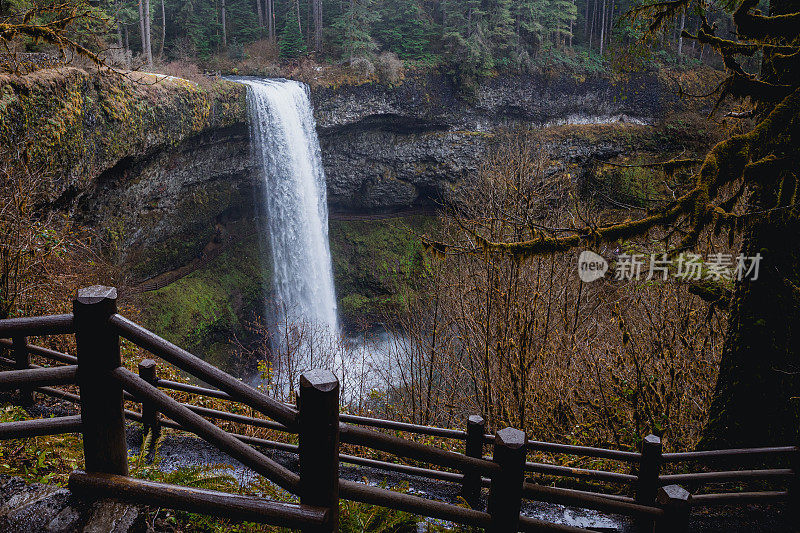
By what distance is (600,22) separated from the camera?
35000mm

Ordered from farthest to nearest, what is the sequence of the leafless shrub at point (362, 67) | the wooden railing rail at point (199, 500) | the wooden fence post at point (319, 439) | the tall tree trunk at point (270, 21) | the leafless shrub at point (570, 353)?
the tall tree trunk at point (270, 21), the leafless shrub at point (362, 67), the leafless shrub at point (570, 353), the wooden railing rail at point (199, 500), the wooden fence post at point (319, 439)

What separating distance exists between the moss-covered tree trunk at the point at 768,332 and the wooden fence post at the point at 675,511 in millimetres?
2115

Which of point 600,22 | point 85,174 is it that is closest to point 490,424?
point 85,174

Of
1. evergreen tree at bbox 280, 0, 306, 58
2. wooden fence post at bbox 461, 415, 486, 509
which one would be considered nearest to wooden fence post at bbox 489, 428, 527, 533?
wooden fence post at bbox 461, 415, 486, 509

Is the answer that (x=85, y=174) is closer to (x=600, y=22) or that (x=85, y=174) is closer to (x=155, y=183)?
(x=155, y=183)

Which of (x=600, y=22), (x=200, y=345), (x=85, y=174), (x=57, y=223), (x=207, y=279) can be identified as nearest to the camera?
(x=57, y=223)

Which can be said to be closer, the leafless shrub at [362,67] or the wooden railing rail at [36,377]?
the wooden railing rail at [36,377]

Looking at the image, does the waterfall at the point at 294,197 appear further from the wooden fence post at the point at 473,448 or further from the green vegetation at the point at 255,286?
the wooden fence post at the point at 473,448

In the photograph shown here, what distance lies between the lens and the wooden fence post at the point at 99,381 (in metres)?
2.20

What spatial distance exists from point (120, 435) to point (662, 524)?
3.24m

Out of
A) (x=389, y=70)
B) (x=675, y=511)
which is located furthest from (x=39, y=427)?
(x=389, y=70)

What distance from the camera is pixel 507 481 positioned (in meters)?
2.67

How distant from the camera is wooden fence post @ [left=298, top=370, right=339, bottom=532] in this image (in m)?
2.02

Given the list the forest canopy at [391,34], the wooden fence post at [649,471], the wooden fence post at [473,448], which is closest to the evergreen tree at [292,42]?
the forest canopy at [391,34]
